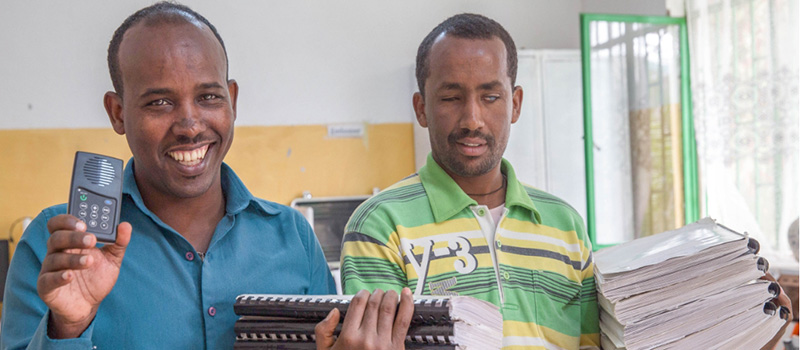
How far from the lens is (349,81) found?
5137mm

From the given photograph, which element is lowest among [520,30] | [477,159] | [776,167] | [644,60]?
[776,167]

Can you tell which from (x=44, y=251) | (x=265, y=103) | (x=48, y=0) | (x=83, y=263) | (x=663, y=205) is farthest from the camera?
(x=265, y=103)

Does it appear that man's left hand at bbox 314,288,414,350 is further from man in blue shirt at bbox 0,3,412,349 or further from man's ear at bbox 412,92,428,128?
man's ear at bbox 412,92,428,128

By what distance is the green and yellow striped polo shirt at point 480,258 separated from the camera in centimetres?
117

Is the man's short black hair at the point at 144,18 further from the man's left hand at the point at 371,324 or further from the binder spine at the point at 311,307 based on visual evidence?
the man's left hand at the point at 371,324

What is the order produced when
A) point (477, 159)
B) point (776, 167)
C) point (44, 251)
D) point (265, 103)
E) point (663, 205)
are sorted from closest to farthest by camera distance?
point (44, 251)
point (477, 159)
point (776, 167)
point (663, 205)
point (265, 103)

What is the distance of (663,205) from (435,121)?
3348 millimetres

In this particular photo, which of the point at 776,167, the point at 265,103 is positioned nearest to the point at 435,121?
the point at 776,167

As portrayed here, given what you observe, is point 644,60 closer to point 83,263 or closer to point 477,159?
point 477,159

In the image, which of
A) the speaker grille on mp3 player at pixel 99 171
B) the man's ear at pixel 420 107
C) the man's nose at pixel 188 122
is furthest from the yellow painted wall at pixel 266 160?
the speaker grille on mp3 player at pixel 99 171

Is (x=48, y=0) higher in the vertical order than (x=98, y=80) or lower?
higher

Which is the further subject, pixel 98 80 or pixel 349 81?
pixel 349 81

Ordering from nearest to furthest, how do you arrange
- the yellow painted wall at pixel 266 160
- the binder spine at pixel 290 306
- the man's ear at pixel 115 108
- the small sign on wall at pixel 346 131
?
1. the binder spine at pixel 290 306
2. the man's ear at pixel 115 108
3. the yellow painted wall at pixel 266 160
4. the small sign on wall at pixel 346 131

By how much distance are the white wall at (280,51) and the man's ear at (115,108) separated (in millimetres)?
3658
